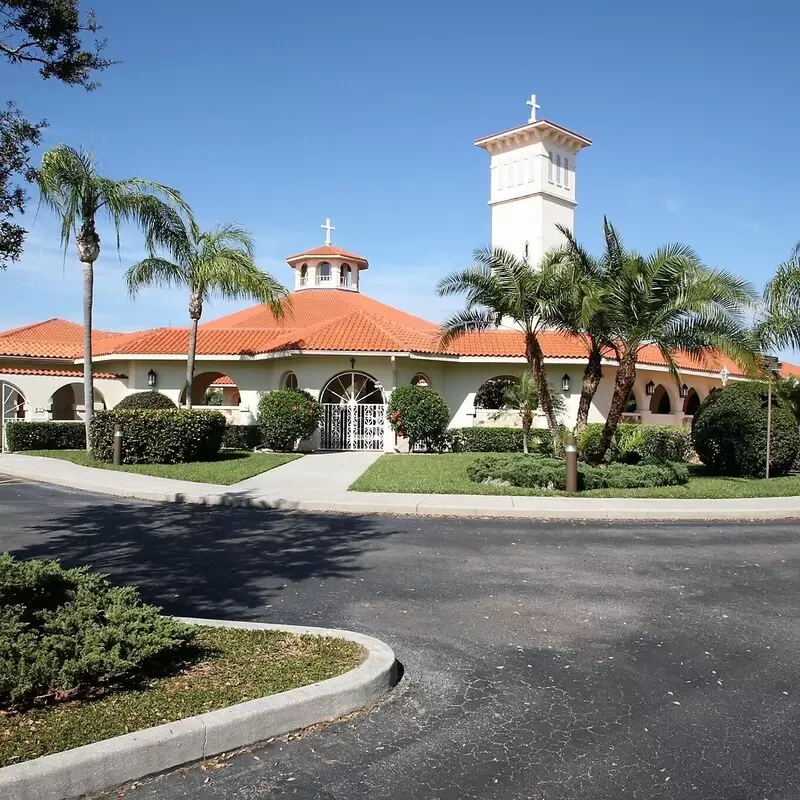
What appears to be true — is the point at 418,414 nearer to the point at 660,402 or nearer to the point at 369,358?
the point at 369,358

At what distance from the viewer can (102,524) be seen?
11.2 m

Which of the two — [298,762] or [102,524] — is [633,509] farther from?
[298,762]

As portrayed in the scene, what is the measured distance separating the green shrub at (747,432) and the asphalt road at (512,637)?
6.71 m

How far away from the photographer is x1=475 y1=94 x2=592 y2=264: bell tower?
29797 mm

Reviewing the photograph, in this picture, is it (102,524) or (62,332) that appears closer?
(102,524)

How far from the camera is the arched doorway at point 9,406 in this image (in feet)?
82.5

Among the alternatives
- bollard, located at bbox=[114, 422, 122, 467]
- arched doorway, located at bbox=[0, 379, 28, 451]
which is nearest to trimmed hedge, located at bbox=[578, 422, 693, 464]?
bollard, located at bbox=[114, 422, 122, 467]

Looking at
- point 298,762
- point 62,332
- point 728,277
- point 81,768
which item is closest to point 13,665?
point 81,768

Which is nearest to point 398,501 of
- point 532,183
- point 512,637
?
point 512,637

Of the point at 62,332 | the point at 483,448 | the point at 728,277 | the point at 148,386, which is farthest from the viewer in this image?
the point at 62,332

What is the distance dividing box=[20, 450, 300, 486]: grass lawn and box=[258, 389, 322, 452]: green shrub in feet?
2.57

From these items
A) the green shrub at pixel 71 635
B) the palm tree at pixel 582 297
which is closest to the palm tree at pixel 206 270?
the palm tree at pixel 582 297

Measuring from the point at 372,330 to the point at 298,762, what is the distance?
22353 millimetres

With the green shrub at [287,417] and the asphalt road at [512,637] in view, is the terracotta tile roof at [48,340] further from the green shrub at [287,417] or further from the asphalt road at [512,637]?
the asphalt road at [512,637]
